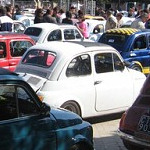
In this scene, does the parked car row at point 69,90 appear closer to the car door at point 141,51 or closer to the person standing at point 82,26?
the car door at point 141,51

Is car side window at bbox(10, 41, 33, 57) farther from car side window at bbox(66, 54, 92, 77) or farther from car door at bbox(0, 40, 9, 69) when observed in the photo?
car side window at bbox(66, 54, 92, 77)

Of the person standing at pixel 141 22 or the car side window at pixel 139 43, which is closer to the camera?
the car side window at pixel 139 43

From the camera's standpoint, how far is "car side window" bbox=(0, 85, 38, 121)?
4.50m

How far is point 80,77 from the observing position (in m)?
8.05

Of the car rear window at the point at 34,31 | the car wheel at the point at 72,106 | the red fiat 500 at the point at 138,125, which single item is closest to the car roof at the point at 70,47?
the car wheel at the point at 72,106

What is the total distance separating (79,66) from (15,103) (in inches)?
140

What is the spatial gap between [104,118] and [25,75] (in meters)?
1.96

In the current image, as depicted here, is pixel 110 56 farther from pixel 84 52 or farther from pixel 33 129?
pixel 33 129

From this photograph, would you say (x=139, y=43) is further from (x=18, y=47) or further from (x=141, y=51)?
(x=18, y=47)

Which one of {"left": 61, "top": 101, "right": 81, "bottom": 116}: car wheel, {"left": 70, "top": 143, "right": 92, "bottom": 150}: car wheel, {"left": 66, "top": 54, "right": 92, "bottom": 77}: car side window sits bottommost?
{"left": 61, "top": 101, "right": 81, "bottom": 116}: car wheel

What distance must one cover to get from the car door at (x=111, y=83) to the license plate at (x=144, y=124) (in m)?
2.53

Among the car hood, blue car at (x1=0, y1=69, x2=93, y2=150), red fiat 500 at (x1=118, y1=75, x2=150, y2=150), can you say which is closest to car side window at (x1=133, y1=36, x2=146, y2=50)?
red fiat 500 at (x1=118, y1=75, x2=150, y2=150)

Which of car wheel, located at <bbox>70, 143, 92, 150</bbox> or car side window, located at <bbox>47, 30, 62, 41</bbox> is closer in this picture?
car wheel, located at <bbox>70, 143, 92, 150</bbox>

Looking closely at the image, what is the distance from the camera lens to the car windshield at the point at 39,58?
8.09m
